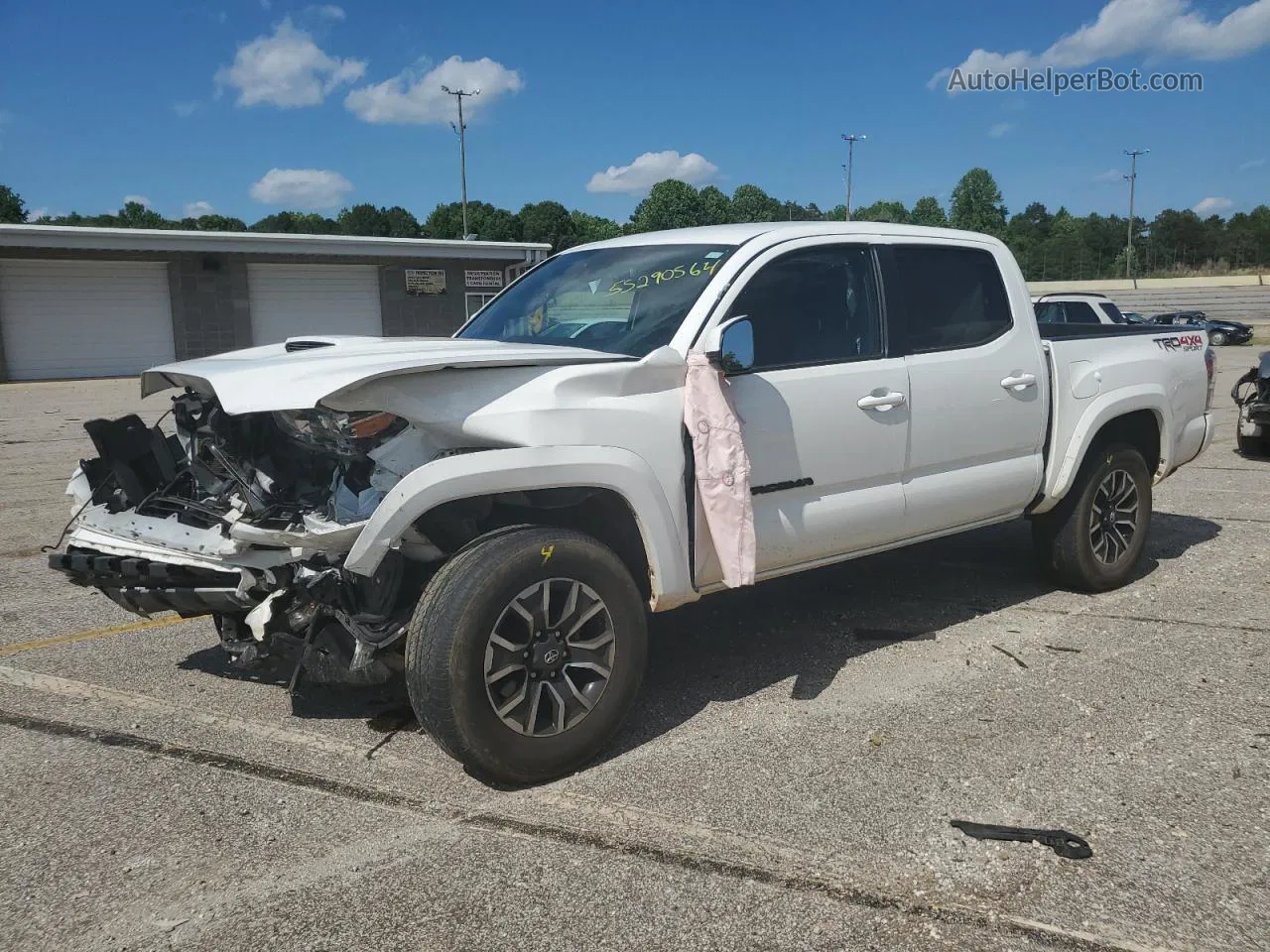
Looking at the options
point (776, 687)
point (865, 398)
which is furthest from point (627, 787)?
point (865, 398)

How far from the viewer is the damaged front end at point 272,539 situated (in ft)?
11.2

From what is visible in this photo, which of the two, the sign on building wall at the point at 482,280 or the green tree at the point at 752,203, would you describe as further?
the green tree at the point at 752,203

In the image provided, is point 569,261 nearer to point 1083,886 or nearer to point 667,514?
point 667,514

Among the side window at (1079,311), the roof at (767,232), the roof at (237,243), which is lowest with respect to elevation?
the side window at (1079,311)

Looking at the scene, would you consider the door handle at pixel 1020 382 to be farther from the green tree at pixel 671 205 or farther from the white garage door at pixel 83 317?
the green tree at pixel 671 205

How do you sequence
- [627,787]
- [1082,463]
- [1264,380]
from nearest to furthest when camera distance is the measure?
[627,787] → [1082,463] → [1264,380]

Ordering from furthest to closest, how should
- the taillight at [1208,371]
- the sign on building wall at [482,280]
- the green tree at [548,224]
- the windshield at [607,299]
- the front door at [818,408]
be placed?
the green tree at [548,224] < the sign on building wall at [482,280] < the taillight at [1208,371] < the windshield at [607,299] < the front door at [818,408]

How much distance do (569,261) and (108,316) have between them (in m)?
28.1

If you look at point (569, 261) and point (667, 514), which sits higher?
point (569, 261)

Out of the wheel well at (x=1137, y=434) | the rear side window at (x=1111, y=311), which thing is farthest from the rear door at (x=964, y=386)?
the rear side window at (x=1111, y=311)

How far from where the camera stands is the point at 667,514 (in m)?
3.72

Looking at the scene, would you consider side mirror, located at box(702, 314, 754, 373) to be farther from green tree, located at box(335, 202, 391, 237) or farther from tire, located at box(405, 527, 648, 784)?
green tree, located at box(335, 202, 391, 237)

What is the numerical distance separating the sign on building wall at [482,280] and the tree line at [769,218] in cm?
5286

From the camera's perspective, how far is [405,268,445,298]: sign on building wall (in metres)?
32.9
